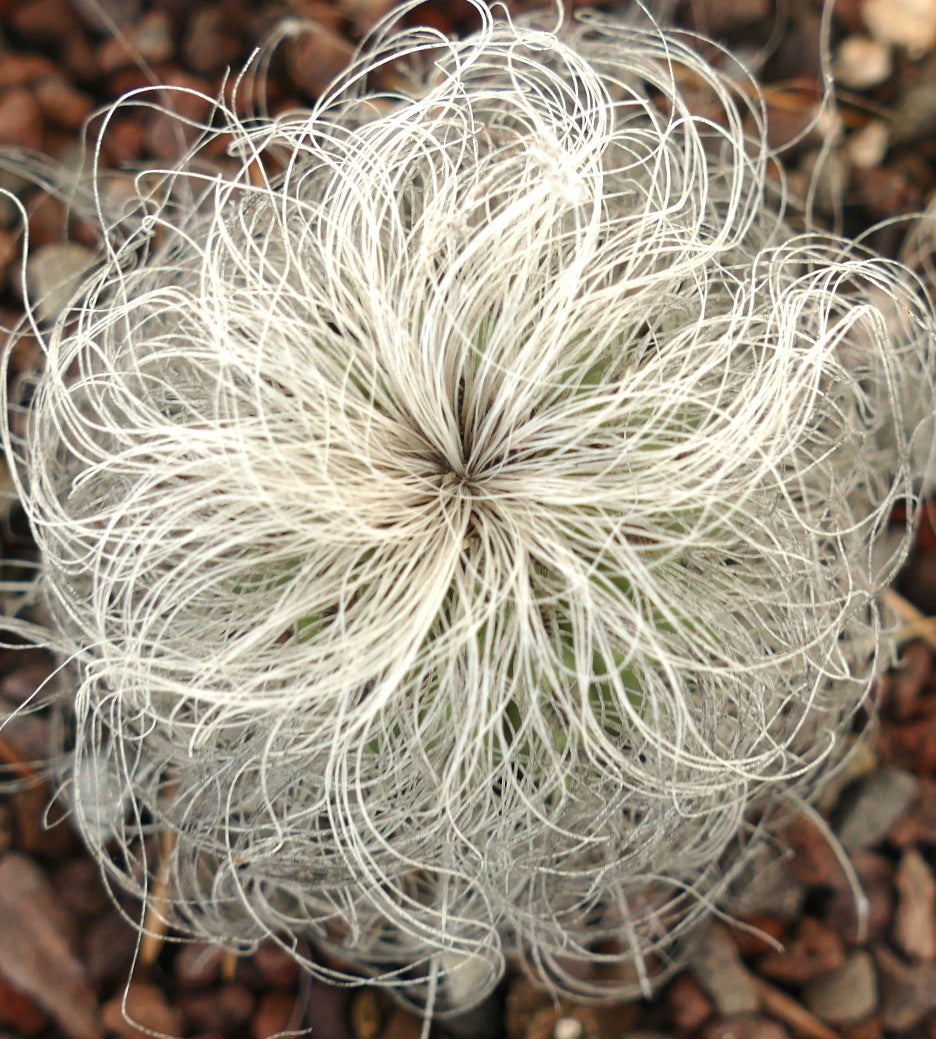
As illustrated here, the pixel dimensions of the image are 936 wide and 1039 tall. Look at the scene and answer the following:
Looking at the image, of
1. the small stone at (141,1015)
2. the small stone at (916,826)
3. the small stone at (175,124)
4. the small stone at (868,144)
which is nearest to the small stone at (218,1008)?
the small stone at (141,1015)

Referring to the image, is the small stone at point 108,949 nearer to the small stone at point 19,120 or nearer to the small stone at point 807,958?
the small stone at point 807,958

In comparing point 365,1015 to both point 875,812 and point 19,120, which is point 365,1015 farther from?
point 19,120

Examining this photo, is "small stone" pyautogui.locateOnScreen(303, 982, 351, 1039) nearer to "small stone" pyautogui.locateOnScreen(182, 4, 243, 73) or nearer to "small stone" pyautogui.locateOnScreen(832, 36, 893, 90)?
"small stone" pyautogui.locateOnScreen(182, 4, 243, 73)


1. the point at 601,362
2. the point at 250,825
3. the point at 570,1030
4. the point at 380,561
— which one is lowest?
the point at 570,1030

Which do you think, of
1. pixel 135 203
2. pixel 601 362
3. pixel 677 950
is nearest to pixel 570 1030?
pixel 677 950

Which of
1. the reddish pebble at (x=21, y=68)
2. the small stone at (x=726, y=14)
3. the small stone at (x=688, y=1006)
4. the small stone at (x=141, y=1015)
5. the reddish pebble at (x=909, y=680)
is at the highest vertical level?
the small stone at (x=726, y=14)

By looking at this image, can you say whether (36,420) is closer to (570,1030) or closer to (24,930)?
(24,930)
